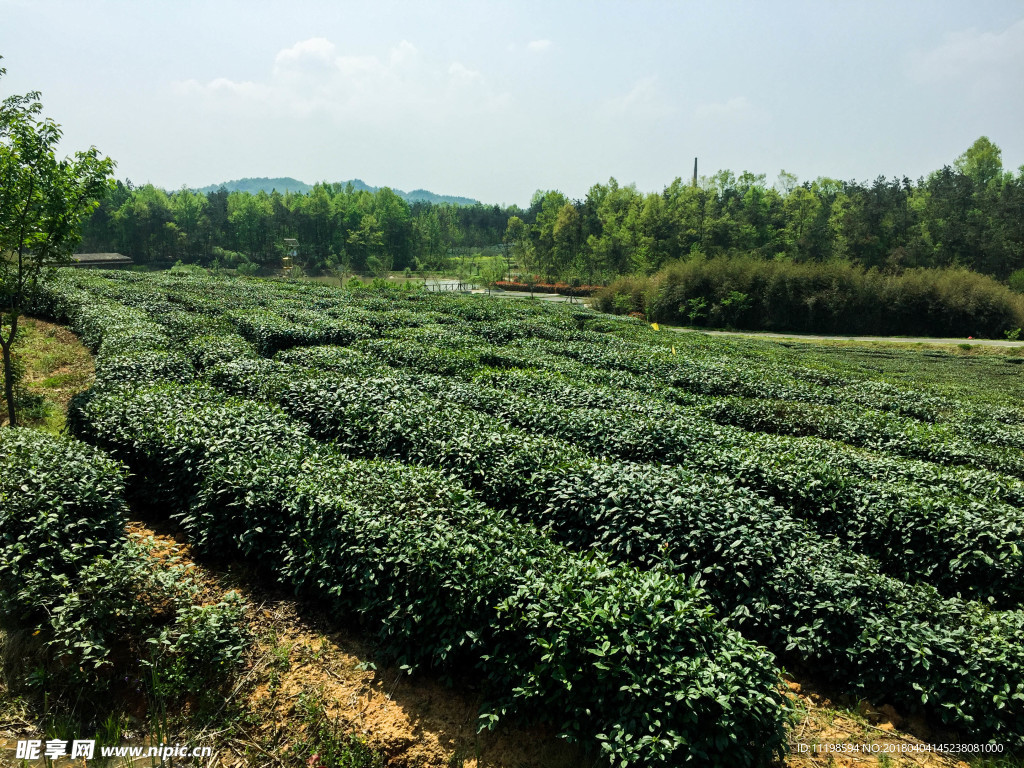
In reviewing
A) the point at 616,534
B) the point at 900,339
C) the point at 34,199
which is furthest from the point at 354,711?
the point at 900,339

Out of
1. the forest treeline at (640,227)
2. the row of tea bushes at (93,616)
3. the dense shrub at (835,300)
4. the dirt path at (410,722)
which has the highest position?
the forest treeline at (640,227)

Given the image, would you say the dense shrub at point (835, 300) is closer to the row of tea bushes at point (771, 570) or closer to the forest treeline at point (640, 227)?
the forest treeline at point (640, 227)

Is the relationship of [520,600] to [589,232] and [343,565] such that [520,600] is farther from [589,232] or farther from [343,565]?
[589,232]

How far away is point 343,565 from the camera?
5297mm

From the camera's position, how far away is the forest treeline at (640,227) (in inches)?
2057

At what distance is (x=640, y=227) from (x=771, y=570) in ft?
195

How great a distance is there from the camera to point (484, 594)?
4.57 m

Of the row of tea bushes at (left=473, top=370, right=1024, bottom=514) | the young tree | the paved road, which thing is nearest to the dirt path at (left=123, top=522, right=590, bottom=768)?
the row of tea bushes at (left=473, top=370, right=1024, bottom=514)

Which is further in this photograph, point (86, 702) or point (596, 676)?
point (86, 702)

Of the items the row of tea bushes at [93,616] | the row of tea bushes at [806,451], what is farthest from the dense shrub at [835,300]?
the row of tea bushes at [93,616]

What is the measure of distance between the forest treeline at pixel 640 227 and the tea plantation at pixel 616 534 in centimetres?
4768

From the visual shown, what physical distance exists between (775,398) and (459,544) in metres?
10.2

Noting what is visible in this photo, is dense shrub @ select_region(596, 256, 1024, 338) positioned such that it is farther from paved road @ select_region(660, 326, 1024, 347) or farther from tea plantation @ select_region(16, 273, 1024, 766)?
tea plantation @ select_region(16, 273, 1024, 766)

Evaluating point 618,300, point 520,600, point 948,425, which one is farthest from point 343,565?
point 618,300
